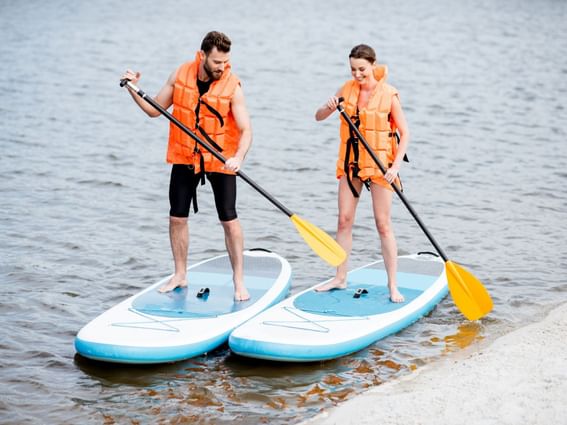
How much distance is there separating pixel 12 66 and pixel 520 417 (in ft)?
47.9

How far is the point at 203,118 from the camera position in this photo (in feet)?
20.5

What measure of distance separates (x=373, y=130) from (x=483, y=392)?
1985 millimetres

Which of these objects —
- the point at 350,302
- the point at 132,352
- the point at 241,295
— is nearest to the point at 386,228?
the point at 350,302

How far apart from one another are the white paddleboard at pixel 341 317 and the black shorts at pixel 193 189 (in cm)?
71

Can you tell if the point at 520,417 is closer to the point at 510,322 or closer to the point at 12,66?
the point at 510,322

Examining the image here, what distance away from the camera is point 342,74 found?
61.2ft

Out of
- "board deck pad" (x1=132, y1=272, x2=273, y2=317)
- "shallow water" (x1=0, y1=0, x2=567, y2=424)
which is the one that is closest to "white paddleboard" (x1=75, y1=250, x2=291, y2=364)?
"board deck pad" (x1=132, y1=272, x2=273, y2=317)

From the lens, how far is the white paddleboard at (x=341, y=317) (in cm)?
588

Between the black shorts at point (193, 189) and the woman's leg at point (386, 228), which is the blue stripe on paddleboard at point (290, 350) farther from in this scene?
the black shorts at point (193, 189)

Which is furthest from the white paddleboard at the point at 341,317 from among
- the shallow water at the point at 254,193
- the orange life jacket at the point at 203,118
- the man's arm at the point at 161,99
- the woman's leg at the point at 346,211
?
the man's arm at the point at 161,99

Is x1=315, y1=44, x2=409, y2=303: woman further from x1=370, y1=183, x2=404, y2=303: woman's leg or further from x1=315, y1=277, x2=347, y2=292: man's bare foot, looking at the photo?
x1=315, y1=277, x2=347, y2=292: man's bare foot

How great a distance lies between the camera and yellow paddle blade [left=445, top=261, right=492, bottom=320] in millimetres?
6746

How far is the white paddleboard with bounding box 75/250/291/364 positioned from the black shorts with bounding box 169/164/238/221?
57cm

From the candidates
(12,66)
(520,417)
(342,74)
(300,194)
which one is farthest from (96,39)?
(520,417)
